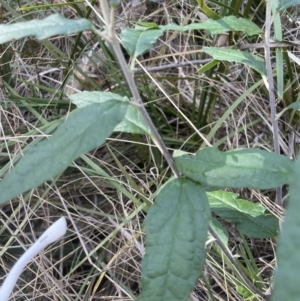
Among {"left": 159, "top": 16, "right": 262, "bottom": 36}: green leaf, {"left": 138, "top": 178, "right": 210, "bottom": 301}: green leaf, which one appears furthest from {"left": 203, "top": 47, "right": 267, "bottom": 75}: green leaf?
{"left": 138, "top": 178, "right": 210, "bottom": 301}: green leaf

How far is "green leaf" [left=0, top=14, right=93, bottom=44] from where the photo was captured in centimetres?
48

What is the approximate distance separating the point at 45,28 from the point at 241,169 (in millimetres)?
254

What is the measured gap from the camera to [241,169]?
0.52 metres

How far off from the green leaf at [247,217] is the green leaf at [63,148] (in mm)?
342

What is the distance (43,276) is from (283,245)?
0.85m

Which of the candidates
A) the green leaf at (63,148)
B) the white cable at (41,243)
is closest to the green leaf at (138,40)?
the green leaf at (63,148)

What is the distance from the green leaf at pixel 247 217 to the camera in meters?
0.77

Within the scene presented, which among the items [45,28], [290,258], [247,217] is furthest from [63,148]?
[247,217]

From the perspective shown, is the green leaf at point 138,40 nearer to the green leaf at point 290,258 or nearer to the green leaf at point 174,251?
the green leaf at point 174,251

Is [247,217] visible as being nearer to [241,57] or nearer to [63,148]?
[241,57]

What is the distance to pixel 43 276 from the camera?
1054 mm

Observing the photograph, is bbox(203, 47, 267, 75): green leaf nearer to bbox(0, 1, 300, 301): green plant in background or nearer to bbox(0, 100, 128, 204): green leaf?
bbox(0, 1, 300, 301): green plant in background

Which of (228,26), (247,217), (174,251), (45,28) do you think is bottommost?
(247,217)

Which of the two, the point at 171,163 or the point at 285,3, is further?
the point at 285,3
